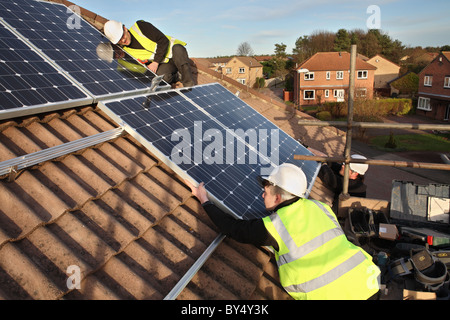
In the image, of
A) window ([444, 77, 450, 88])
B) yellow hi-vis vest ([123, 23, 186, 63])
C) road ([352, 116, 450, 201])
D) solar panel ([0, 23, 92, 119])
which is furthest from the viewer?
window ([444, 77, 450, 88])

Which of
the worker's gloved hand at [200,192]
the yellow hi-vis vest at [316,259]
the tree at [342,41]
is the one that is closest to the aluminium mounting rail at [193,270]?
the worker's gloved hand at [200,192]

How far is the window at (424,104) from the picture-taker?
161 ft

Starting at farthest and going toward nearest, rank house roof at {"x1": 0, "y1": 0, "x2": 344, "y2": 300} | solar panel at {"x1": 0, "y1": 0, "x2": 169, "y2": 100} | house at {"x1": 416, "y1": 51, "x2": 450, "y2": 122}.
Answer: house at {"x1": 416, "y1": 51, "x2": 450, "y2": 122} < solar panel at {"x1": 0, "y1": 0, "x2": 169, "y2": 100} < house roof at {"x1": 0, "y1": 0, "x2": 344, "y2": 300}

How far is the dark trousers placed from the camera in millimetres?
7953

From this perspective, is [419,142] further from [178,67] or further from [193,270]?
[193,270]

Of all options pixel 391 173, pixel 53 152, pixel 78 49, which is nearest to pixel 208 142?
pixel 53 152

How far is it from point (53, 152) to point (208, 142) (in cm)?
229

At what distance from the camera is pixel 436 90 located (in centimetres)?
4666

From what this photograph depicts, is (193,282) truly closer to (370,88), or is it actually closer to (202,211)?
(202,211)

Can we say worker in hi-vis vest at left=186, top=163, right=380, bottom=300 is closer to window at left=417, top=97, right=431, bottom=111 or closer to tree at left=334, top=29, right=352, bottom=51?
window at left=417, top=97, right=431, bottom=111

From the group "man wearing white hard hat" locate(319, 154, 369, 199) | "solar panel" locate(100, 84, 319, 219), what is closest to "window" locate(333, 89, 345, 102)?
"man wearing white hard hat" locate(319, 154, 369, 199)

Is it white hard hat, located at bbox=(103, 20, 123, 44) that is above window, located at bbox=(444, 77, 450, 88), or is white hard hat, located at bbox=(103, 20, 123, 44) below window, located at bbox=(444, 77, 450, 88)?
above

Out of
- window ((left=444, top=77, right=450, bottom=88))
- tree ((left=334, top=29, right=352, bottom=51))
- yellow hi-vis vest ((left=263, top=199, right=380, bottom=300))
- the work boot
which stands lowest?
window ((left=444, top=77, right=450, bottom=88))

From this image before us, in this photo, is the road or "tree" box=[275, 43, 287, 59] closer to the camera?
the road
